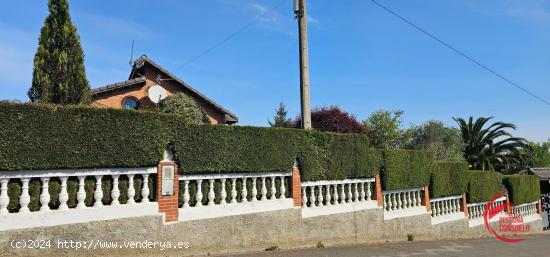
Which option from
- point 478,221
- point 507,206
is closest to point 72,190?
point 478,221

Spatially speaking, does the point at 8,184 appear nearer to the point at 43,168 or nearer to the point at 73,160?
the point at 43,168

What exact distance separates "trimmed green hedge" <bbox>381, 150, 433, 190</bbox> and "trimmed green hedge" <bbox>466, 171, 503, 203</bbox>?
159 inches

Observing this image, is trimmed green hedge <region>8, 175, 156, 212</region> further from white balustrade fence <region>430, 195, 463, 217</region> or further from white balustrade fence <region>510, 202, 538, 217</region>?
white balustrade fence <region>510, 202, 538, 217</region>

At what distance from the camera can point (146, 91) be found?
2022 centimetres

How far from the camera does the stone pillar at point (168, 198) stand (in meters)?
6.95

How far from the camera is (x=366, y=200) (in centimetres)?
1105

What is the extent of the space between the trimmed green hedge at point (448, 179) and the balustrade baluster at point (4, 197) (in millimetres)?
12131

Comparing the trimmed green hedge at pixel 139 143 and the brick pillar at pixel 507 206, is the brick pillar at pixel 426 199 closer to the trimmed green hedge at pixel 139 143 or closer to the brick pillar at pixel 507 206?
the trimmed green hedge at pixel 139 143

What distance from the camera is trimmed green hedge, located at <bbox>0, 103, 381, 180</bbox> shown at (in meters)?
5.66

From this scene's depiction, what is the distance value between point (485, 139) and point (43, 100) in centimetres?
3115

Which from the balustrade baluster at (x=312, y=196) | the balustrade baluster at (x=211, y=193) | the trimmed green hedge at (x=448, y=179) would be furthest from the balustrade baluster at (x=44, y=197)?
the trimmed green hedge at (x=448, y=179)

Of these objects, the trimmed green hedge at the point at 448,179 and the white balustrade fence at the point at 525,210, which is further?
the white balustrade fence at the point at 525,210

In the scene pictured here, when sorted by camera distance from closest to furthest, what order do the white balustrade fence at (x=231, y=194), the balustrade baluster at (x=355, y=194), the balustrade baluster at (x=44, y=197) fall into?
the balustrade baluster at (x=44, y=197) → the white balustrade fence at (x=231, y=194) → the balustrade baluster at (x=355, y=194)

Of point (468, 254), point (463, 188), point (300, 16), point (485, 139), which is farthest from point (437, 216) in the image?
point (485, 139)
